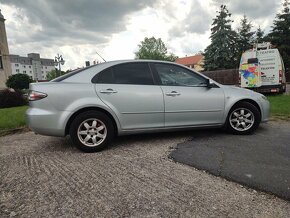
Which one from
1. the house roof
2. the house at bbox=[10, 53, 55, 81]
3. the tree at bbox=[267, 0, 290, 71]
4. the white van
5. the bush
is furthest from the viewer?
the house at bbox=[10, 53, 55, 81]

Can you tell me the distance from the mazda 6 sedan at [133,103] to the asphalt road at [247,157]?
14.8 inches

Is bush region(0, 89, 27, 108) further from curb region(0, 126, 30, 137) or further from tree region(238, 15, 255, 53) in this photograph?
tree region(238, 15, 255, 53)

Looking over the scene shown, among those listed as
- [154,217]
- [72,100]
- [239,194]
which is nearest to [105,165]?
[72,100]

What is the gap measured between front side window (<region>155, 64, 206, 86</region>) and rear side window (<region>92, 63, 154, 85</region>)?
0.26 m

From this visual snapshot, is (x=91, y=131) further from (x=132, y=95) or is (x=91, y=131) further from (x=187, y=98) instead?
(x=187, y=98)

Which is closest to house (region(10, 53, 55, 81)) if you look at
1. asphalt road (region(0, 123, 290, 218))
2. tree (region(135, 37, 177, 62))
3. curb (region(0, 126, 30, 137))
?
tree (region(135, 37, 177, 62))

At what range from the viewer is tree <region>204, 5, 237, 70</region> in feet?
117

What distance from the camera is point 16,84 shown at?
1043 inches

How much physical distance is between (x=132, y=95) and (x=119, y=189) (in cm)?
191

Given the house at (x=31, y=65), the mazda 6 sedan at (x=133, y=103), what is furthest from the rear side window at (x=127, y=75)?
the house at (x=31, y=65)

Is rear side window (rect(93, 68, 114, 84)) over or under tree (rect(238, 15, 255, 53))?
under

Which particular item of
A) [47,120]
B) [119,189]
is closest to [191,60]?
[47,120]

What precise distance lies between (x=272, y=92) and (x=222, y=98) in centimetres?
813

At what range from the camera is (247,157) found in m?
3.65
